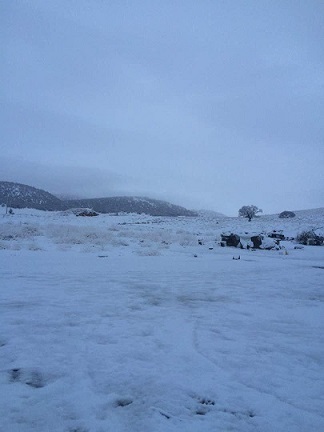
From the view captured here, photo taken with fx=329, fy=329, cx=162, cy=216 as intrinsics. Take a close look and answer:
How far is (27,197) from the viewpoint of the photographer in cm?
11406

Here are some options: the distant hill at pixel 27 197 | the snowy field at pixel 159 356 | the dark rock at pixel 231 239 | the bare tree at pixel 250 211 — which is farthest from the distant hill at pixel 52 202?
the snowy field at pixel 159 356

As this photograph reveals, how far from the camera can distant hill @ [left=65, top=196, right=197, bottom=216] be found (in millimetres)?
116669

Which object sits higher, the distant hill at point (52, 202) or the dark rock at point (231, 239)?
the distant hill at point (52, 202)

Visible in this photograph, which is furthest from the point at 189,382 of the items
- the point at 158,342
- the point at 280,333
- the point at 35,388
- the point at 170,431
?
the point at 280,333

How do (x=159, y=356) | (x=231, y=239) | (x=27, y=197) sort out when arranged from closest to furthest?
(x=159, y=356) < (x=231, y=239) < (x=27, y=197)

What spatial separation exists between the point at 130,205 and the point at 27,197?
39.0m

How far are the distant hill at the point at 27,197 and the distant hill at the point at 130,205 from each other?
603cm

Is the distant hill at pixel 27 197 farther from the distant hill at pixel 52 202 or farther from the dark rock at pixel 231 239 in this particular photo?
the dark rock at pixel 231 239

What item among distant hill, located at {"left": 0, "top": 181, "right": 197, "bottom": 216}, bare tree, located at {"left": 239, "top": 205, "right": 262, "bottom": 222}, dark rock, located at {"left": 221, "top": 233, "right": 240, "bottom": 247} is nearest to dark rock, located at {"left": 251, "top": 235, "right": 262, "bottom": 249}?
dark rock, located at {"left": 221, "top": 233, "right": 240, "bottom": 247}

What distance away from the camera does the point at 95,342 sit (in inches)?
138

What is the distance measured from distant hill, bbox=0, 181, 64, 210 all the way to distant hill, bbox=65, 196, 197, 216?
6026 millimetres

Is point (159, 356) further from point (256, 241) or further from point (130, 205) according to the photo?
point (130, 205)

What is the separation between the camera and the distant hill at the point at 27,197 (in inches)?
4225

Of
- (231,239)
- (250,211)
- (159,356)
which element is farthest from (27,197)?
(159,356)
